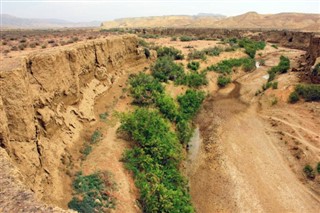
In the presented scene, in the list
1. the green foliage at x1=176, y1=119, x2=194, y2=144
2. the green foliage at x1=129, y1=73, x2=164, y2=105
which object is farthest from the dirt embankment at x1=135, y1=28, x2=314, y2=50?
the green foliage at x1=176, y1=119, x2=194, y2=144

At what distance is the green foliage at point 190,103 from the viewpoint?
24.7m

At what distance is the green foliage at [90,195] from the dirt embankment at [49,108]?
49 cm

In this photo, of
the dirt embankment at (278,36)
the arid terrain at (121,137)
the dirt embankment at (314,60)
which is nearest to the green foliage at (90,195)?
the arid terrain at (121,137)

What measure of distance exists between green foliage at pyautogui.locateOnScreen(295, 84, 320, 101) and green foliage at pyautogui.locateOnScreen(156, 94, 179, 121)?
11.5 meters

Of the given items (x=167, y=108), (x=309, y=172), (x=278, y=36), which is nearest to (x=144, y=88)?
(x=167, y=108)

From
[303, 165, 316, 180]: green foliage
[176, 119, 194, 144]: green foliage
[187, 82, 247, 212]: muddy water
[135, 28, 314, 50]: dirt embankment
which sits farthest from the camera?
[135, 28, 314, 50]: dirt embankment

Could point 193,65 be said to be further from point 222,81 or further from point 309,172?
point 309,172

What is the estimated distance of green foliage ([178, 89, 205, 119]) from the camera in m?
24.7

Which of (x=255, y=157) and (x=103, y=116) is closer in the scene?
(x=103, y=116)

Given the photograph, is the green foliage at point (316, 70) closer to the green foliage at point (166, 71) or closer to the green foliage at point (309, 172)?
the green foliage at point (166, 71)

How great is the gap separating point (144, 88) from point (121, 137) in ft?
22.8

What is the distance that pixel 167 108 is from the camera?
22.1 metres

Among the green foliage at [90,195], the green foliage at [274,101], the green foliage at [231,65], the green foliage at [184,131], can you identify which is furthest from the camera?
the green foliage at [231,65]

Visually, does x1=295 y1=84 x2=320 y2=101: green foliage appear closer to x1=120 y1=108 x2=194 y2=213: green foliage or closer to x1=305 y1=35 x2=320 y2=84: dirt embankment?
x1=305 y1=35 x2=320 y2=84: dirt embankment
